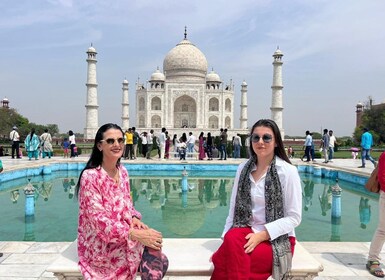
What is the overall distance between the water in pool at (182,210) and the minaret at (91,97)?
21.2 metres

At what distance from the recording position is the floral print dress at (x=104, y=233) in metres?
1.80

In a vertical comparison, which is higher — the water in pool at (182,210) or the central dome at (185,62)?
the central dome at (185,62)

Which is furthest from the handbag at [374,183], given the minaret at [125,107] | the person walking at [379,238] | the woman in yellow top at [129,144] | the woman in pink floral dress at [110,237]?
the minaret at [125,107]

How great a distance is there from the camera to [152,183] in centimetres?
869

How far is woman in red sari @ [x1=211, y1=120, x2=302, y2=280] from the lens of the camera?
5.87 ft

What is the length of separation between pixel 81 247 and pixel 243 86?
114ft

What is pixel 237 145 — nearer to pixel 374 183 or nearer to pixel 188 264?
pixel 374 183

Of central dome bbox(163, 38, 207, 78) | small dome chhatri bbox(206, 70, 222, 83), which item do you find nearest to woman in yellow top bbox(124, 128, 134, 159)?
central dome bbox(163, 38, 207, 78)

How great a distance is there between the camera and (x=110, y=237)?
1794 millimetres

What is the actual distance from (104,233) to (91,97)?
2942cm

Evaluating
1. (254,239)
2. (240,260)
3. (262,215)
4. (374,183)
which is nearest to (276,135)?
(262,215)

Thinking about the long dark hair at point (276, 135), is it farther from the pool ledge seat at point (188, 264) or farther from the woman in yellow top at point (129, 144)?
the woman in yellow top at point (129, 144)

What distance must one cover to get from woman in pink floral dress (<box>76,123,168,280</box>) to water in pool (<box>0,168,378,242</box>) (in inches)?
101

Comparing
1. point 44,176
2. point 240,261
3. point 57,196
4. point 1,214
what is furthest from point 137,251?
point 44,176
